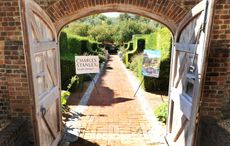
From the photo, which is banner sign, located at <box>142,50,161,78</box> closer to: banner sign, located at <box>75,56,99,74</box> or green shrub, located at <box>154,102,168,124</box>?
green shrub, located at <box>154,102,168,124</box>

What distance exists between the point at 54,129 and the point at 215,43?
3495 millimetres

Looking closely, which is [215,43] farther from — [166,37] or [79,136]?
[166,37]

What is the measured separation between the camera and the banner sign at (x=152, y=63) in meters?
7.94

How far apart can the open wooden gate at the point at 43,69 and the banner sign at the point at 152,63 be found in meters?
4.40

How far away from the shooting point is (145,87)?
953 centimetres

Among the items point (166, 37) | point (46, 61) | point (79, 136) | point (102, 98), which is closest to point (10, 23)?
point (46, 61)

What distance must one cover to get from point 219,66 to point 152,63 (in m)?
4.46

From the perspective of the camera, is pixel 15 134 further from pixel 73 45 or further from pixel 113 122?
pixel 73 45

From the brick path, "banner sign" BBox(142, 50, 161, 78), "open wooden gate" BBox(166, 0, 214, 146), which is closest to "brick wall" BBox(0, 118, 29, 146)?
the brick path

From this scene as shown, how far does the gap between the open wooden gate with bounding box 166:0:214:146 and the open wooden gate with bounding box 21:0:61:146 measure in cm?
227

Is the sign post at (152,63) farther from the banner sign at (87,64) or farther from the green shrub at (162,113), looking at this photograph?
the banner sign at (87,64)

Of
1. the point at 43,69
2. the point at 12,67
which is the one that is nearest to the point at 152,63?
the point at 43,69

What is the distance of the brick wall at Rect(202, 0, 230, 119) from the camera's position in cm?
349

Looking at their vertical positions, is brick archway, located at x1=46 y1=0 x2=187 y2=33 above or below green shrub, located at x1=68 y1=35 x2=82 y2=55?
above
